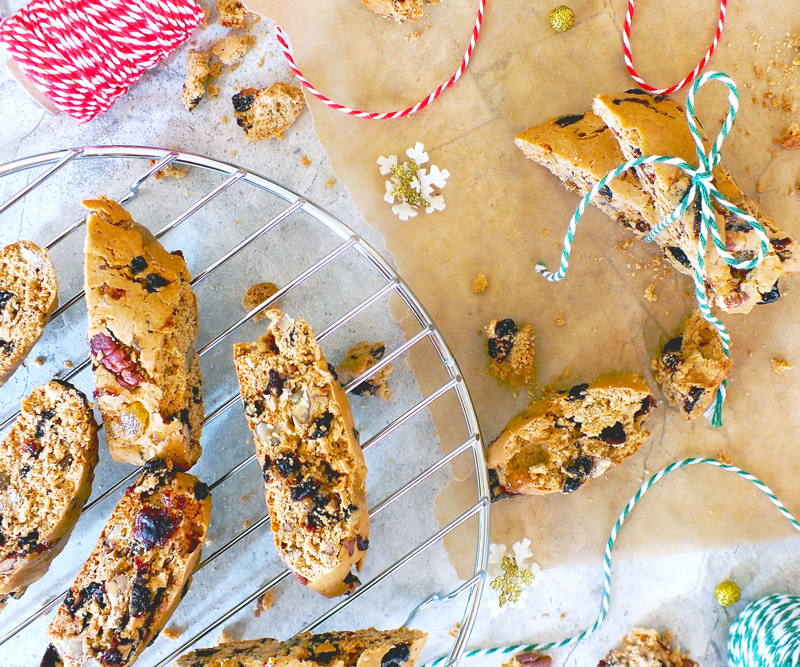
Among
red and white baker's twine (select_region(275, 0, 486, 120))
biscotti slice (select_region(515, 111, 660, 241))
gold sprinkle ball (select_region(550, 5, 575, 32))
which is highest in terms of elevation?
red and white baker's twine (select_region(275, 0, 486, 120))

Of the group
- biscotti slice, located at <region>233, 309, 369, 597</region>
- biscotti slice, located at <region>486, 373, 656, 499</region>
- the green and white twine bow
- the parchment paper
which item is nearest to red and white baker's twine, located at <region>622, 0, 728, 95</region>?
the parchment paper

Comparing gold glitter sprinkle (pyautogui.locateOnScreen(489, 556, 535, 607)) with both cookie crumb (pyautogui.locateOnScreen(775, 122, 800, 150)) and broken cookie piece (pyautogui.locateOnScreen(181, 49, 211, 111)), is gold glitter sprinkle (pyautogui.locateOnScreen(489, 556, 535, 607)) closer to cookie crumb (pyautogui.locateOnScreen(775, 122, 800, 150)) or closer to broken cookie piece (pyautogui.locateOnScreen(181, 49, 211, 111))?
cookie crumb (pyautogui.locateOnScreen(775, 122, 800, 150))

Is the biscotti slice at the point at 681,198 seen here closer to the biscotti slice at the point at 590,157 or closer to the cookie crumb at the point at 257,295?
the biscotti slice at the point at 590,157

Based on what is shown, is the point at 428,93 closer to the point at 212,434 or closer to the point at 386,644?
the point at 212,434

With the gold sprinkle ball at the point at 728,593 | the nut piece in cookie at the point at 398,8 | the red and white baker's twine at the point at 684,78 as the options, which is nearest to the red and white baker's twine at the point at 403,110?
the nut piece in cookie at the point at 398,8

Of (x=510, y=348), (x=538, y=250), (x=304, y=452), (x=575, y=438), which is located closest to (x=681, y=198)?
(x=538, y=250)

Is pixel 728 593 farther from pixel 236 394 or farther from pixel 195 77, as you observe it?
pixel 195 77
